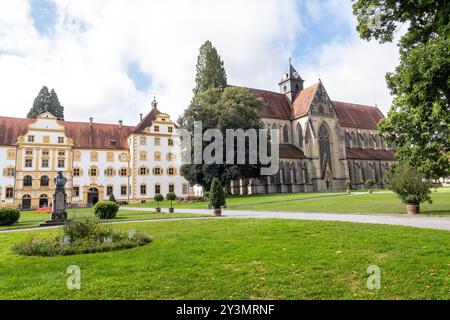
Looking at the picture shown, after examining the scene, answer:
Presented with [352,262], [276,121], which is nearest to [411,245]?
[352,262]

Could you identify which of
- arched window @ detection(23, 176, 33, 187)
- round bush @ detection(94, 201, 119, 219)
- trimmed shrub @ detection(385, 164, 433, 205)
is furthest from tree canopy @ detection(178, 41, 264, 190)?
trimmed shrub @ detection(385, 164, 433, 205)

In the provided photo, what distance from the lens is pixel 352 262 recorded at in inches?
265

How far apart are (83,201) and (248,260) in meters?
44.7

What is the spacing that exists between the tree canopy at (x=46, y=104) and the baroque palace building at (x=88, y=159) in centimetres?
1320

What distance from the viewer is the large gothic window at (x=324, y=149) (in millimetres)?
57375

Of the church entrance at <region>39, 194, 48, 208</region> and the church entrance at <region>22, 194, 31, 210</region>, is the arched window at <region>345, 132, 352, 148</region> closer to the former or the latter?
the church entrance at <region>39, 194, 48, 208</region>

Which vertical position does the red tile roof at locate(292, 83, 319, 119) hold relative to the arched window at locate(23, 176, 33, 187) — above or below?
above

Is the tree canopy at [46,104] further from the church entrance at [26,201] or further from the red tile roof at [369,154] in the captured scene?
the red tile roof at [369,154]

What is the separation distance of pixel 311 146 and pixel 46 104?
4813 cm

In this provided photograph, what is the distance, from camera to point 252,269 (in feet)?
21.1

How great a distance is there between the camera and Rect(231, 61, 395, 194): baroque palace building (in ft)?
173

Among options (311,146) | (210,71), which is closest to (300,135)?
(311,146)

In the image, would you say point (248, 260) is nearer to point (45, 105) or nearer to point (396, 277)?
point (396, 277)

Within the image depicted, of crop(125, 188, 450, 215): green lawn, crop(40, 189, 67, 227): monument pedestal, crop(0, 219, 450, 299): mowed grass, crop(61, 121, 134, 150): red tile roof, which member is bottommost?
crop(0, 219, 450, 299): mowed grass
